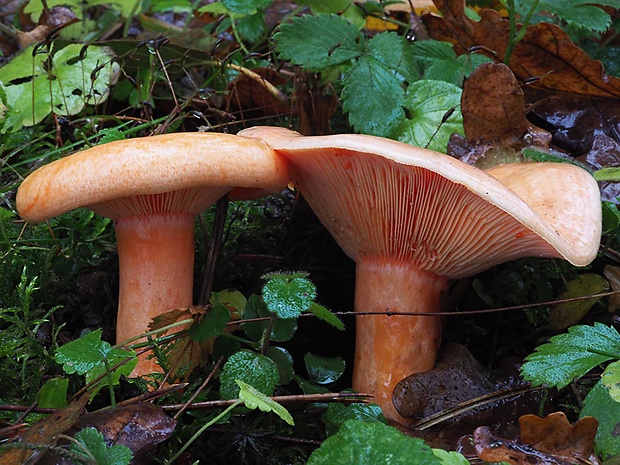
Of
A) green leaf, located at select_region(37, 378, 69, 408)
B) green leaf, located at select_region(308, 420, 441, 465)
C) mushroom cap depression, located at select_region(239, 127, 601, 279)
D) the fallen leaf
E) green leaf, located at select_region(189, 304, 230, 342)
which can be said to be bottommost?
the fallen leaf

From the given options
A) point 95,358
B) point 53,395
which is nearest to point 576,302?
point 95,358

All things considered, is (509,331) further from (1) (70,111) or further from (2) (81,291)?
(1) (70,111)

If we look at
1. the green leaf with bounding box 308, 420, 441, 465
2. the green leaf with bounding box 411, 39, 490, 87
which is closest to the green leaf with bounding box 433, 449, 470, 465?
the green leaf with bounding box 308, 420, 441, 465

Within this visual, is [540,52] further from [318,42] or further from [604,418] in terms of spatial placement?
[604,418]

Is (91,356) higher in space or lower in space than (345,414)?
higher

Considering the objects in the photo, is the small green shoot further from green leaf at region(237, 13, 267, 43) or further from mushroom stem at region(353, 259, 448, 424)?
green leaf at region(237, 13, 267, 43)

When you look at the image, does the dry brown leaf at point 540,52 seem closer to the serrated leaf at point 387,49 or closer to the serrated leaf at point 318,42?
the serrated leaf at point 387,49

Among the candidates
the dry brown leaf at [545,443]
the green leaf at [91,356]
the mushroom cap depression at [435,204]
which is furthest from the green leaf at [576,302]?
the green leaf at [91,356]
